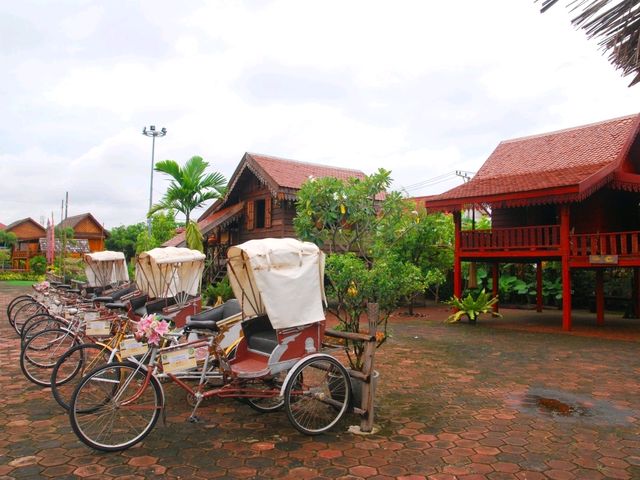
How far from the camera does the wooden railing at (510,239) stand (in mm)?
13461

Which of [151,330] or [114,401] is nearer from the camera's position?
[114,401]

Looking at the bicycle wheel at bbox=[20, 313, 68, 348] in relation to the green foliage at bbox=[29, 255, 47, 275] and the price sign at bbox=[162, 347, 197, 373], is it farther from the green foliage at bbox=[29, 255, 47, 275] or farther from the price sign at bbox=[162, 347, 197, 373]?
the green foliage at bbox=[29, 255, 47, 275]

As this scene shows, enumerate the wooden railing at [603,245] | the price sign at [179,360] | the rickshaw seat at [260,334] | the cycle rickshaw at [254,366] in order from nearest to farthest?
the cycle rickshaw at [254,366]
the price sign at [179,360]
the rickshaw seat at [260,334]
the wooden railing at [603,245]

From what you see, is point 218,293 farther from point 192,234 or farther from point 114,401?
point 114,401

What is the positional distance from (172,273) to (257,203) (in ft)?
37.1

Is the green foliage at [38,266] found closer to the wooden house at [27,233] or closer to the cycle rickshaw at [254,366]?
the wooden house at [27,233]

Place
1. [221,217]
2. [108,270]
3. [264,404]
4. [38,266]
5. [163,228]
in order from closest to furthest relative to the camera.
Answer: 1. [264,404]
2. [108,270]
3. [221,217]
4. [163,228]
5. [38,266]

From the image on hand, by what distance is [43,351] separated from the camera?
6914 mm

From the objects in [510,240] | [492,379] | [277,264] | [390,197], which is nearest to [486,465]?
[277,264]

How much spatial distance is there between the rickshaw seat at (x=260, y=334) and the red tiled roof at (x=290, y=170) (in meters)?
10.4

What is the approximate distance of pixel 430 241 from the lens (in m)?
18.0

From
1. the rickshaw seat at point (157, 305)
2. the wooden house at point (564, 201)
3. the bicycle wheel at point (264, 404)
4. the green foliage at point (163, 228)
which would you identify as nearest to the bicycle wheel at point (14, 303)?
the rickshaw seat at point (157, 305)

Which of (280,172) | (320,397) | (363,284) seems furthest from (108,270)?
(320,397)

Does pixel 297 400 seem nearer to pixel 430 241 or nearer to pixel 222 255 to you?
pixel 430 241
